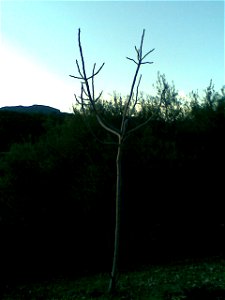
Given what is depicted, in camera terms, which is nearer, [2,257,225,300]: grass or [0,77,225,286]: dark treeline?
[2,257,225,300]: grass

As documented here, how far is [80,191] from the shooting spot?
88.4 feet

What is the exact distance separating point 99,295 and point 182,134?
1874 centimetres

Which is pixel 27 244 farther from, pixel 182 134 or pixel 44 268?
pixel 182 134

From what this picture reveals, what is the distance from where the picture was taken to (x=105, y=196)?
2700 centimetres

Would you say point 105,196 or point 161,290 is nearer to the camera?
point 161,290

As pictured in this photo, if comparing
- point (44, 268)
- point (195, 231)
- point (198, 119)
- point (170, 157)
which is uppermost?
point (198, 119)

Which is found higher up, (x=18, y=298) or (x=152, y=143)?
(x=152, y=143)

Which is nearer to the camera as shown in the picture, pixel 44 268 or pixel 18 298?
pixel 18 298

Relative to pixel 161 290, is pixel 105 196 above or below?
above

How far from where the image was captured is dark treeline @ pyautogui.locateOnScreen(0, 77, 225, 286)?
26.6 m

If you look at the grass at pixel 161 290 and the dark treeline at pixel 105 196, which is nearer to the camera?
the grass at pixel 161 290

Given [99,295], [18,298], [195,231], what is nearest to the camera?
[99,295]

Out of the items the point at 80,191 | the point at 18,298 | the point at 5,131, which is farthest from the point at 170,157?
the point at 5,131

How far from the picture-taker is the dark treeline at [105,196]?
1048 inches
